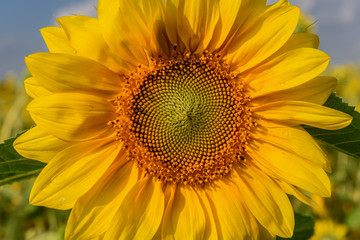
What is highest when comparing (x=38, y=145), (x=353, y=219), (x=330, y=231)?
(x=38, y=145)

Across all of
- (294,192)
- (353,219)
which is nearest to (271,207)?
(294,192)

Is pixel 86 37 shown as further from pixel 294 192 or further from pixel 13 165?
pixel 294 192

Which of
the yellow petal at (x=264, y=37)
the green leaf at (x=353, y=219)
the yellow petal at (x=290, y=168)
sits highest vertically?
the yellow petal at (x=264, y=37)

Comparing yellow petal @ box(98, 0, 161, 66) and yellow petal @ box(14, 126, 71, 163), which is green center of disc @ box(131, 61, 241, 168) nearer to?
yellow petal @ box(98, 0, 161, 66)

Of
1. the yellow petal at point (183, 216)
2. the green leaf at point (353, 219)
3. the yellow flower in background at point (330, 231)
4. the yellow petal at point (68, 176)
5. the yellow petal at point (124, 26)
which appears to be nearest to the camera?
the yellow petal at point (124, 26)

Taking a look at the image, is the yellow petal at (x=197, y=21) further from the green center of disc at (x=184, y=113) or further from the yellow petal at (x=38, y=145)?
the yellow petal at (x=38, y=145)

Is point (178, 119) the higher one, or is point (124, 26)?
point (124, 26)

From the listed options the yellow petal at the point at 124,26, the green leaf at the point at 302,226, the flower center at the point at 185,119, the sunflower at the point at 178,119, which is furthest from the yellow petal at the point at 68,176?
the green leaf at the point at 302,226
